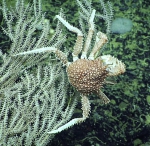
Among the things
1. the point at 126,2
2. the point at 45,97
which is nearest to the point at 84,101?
the point at 45,97

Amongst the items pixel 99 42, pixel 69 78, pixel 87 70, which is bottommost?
pixel 69 78

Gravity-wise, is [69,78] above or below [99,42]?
below

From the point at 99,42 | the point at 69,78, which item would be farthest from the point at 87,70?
the point at 99,42

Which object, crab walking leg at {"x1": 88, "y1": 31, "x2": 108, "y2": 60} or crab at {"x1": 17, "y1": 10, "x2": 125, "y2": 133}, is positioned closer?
crab at {"x1": 17, "y1": 10, "x2": 125, "y2": 133}

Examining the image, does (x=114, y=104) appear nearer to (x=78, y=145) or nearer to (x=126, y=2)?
(x=78, y=145)

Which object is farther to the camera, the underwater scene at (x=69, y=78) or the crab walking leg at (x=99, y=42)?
the crab walking leg at (x=99, y=42)

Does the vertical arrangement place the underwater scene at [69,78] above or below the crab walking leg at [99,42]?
below

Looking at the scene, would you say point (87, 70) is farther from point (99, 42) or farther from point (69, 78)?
point (99, 42)

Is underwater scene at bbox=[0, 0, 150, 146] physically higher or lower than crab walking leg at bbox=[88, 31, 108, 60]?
lower

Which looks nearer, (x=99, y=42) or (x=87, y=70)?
(x=87, y=70)
